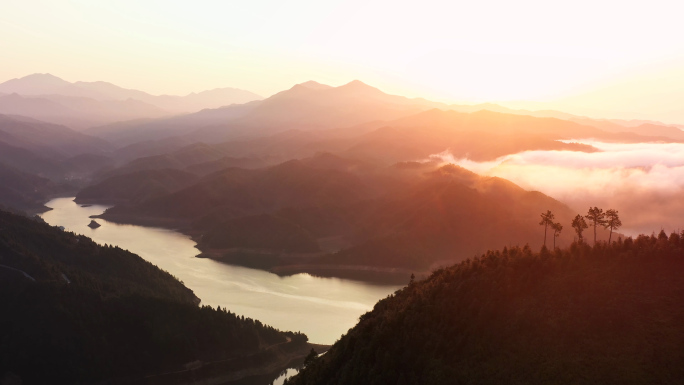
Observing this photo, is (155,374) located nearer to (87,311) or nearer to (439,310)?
(87,311)

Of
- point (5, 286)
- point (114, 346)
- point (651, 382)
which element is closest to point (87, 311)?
point (114, 346)

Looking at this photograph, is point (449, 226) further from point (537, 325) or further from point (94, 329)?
point (537, 325)

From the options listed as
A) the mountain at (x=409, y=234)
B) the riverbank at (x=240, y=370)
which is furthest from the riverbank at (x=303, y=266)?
the riverbank at (x=240, y=370)

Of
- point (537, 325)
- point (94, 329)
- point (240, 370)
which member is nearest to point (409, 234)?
point (240, 370)

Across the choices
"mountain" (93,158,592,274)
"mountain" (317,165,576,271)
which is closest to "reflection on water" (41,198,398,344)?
"mountain" (93,158,592,274)

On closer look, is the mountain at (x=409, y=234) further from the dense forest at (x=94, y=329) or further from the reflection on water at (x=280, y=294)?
the dense forest at (x=94, y=329)
